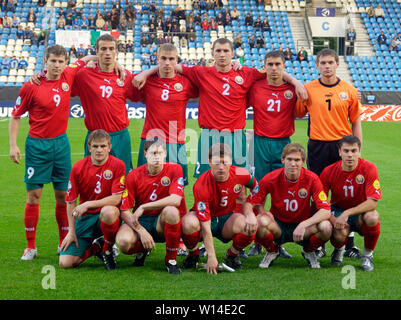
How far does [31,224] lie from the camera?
17.0 ft

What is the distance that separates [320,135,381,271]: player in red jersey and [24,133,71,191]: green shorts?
7.90 ft

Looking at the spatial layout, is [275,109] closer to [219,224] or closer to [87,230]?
[219,224]

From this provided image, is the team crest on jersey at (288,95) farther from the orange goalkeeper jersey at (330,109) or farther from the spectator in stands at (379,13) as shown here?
the spectator in stands at (379,13)

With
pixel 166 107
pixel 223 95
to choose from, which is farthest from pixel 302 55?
pixel 166 107

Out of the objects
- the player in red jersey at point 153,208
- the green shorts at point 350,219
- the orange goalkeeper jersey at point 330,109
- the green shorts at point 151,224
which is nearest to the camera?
the player in red jersey at point 153,208

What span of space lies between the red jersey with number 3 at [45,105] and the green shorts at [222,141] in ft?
4.49

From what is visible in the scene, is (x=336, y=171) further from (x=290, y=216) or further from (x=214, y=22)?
(x=214, y=22)

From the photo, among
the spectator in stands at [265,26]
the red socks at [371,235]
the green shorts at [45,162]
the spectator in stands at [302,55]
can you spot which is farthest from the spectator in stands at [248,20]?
the red socks at [371,235]

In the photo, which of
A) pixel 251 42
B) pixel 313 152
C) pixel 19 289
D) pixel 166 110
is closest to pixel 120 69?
pixel 166 110

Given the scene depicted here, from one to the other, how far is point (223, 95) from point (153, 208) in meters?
1.53

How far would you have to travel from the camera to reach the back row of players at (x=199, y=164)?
4.61 metres

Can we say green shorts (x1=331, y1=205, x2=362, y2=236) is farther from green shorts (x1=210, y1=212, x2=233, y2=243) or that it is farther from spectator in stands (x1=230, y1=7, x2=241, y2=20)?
spectator in stands (x1=230, y1=7, x2=241, y2=20)

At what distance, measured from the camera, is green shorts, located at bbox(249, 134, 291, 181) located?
5512 mm

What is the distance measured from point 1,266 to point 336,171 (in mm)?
2939
